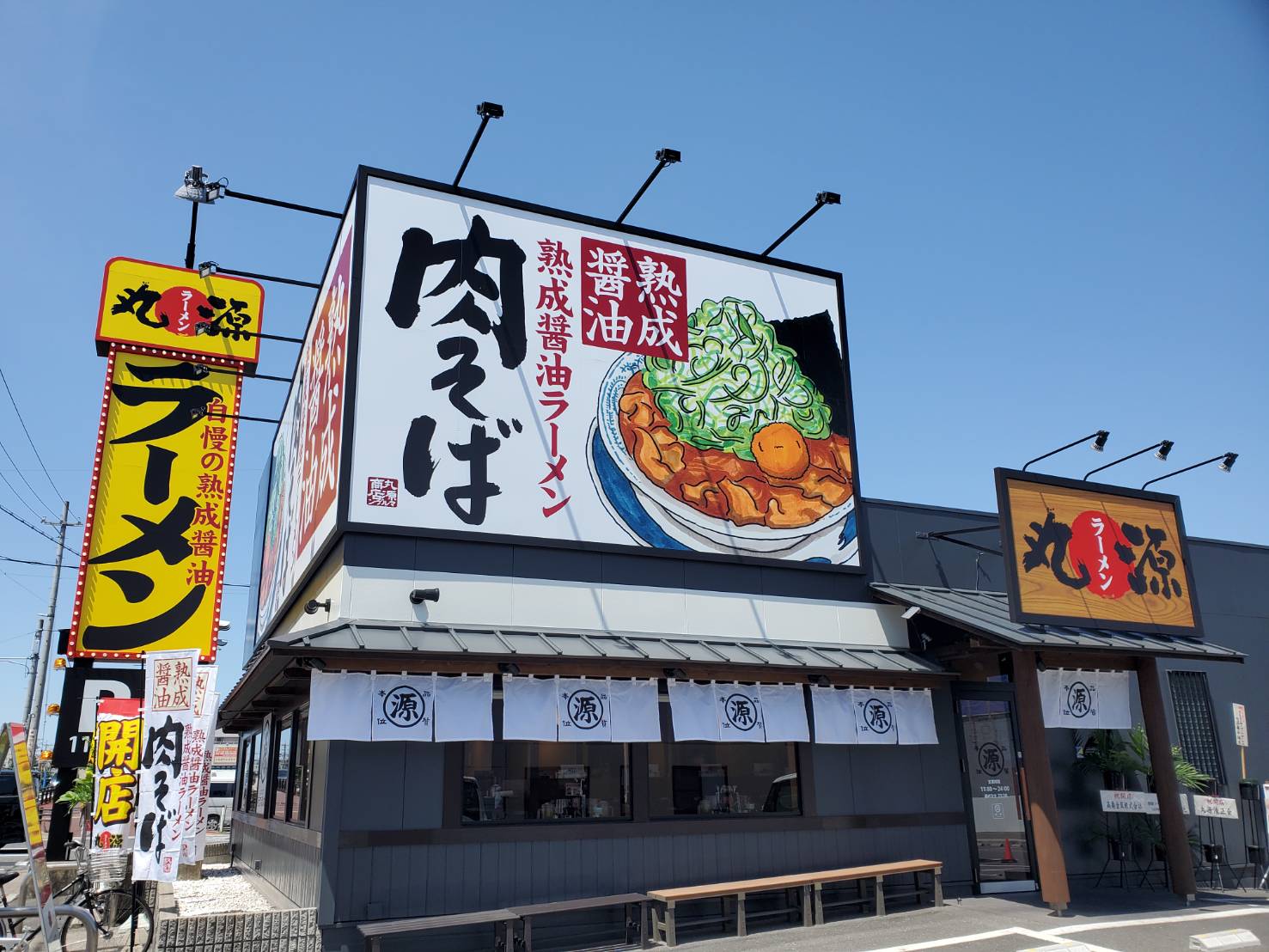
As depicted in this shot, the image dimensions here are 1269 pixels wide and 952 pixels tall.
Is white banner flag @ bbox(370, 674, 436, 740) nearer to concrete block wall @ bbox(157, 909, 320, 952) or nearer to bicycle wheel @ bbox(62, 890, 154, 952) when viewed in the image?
concrete block wall @ bbox(157, 909, 320, 952)

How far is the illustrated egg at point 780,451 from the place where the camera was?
14188mm

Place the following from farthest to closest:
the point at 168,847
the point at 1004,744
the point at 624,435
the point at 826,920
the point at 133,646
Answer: the point at 133,646 < the point at 1004,744 < the point at 624,435 < the point at 826,920 < the point at 168,847

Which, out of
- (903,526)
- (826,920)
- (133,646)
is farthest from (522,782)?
(133,646)

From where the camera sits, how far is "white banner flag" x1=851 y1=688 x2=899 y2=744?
1292 centimetres

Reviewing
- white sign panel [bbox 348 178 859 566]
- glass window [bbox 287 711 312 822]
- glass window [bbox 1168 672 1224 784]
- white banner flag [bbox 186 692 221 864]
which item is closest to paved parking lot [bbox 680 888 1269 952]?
glass window [bbox 1168 672 1224 784]

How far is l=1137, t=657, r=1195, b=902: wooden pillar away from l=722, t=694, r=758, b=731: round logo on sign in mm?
5934

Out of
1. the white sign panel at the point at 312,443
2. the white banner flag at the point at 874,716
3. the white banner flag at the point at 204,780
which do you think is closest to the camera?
the white banner flag at the point at 204,780

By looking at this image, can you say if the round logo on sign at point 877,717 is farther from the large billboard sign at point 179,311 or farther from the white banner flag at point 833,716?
the large billboard sign at point 179,311

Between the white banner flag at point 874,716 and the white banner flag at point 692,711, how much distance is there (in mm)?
2229

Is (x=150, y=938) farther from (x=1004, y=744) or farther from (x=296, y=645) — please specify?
(x=1004, y=744)

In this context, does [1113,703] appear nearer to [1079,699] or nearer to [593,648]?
[1079,699]

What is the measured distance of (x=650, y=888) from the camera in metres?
11.5

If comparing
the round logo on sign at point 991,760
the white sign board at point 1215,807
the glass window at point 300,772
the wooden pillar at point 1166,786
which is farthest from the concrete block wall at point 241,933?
the white sign board at point 1215,807

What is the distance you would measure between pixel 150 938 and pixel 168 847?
67.1 inches
